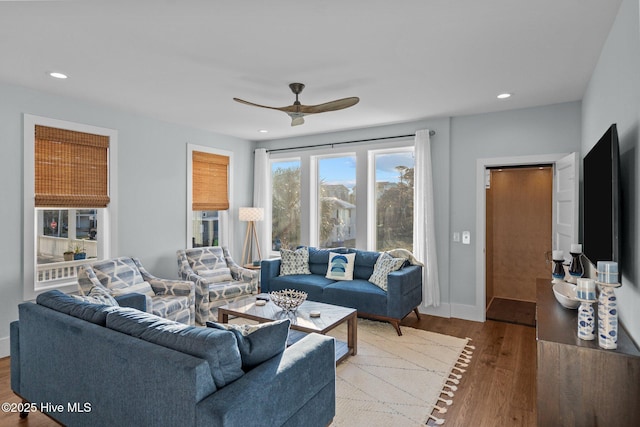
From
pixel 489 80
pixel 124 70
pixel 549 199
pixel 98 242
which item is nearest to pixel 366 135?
pixel 489 80

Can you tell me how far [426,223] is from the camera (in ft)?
15.8

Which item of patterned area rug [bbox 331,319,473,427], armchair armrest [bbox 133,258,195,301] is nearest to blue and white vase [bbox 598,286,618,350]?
patterned area rug [bbox 331,319,473,427]

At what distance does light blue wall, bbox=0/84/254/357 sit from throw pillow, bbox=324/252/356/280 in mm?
2011

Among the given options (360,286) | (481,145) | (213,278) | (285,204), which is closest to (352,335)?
(360,286)

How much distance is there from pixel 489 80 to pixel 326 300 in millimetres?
2923

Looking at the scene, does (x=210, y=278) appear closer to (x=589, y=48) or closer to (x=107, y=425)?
(x=107, y=425)

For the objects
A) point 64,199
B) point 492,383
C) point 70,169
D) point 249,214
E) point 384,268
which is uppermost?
point 70,169

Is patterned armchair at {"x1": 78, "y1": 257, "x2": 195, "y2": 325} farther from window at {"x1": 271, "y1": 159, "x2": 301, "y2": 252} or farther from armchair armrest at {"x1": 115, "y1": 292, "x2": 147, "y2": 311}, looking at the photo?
window at {"x1": 271, "y1": 159, "x2": 301, "y2": 252}

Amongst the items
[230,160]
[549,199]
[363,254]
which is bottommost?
[363,254]

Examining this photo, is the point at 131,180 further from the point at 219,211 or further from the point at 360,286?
the point at 360,286

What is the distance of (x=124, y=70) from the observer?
10.4ft

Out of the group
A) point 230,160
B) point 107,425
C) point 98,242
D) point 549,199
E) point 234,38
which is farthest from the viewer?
point 230,160

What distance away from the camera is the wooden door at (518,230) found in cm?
546

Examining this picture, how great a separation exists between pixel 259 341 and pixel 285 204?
4.55 meters
